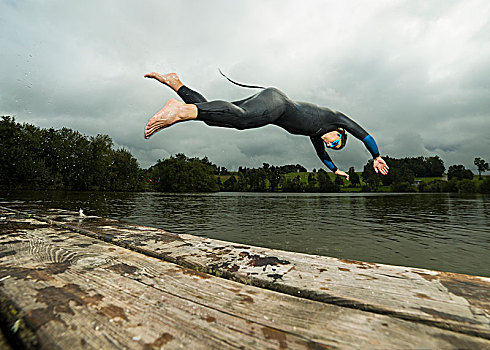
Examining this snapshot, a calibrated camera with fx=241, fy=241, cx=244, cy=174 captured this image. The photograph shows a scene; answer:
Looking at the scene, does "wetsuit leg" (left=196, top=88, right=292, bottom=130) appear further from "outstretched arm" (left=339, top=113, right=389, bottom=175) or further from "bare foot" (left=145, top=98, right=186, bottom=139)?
"outstretched arm" (left=339, top=113, right=389, bottom=175)

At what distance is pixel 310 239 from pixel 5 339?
7.50 meters

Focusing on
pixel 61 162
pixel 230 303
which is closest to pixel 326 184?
pixel 61 162

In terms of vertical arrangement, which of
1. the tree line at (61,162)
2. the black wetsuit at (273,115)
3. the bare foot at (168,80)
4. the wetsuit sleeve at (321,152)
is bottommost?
the wetsuit sleeve at (321,152)

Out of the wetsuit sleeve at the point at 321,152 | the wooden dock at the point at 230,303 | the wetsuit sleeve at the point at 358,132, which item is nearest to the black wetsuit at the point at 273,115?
the wetsuit sleeve at the point at 358,132

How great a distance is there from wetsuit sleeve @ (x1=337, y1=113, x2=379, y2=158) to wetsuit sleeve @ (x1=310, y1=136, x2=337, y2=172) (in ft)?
1.54

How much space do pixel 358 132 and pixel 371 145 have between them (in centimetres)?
32

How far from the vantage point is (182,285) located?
1.15m

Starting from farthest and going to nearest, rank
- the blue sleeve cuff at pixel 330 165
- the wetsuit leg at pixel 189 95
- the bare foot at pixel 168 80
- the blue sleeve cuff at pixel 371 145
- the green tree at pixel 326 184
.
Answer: the green tree at pixel 326 184 < the blue sleeve cuff at pixel 330 165 < the blue sleeve cuff at pixel 371 145 < the bare foot at pixel 168 80 < the wetsuit leg at pixel 189 95

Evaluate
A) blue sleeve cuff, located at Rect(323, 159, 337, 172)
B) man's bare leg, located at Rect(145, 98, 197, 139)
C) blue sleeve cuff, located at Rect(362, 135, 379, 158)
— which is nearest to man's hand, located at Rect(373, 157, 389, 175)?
blue sleeve cuff, located at Rect(362, 135, 379, 158)

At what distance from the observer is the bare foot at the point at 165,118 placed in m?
1.97

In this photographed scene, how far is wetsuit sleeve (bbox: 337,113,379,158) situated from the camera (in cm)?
291

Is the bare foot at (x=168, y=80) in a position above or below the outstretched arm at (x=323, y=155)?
above

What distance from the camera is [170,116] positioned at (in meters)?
1.97

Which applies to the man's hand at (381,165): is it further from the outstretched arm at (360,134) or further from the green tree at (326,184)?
the green tree at (326,184)
